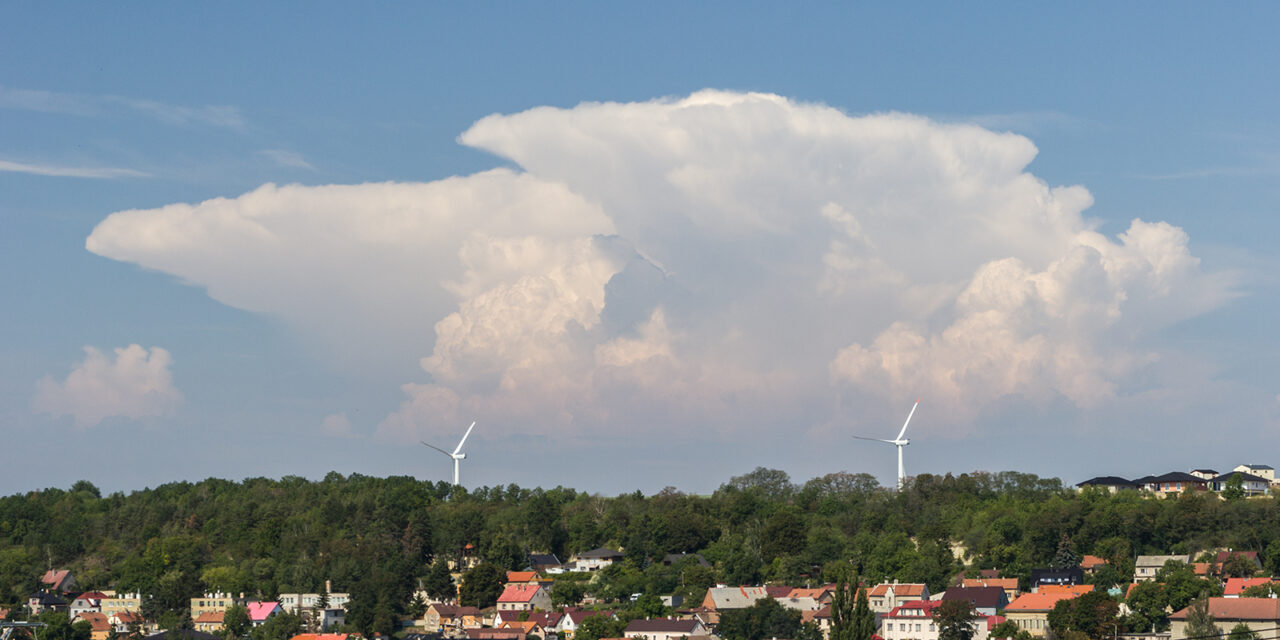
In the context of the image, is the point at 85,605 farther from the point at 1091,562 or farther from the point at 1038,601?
the point at 1091,562

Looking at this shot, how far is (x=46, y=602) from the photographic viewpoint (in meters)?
131

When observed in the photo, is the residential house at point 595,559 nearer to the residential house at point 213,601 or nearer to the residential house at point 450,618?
the residential house at point 450,618

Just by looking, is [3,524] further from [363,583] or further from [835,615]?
[835,615]

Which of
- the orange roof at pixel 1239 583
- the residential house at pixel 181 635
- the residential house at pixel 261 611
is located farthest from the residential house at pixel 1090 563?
the residential house at pixel 181 635

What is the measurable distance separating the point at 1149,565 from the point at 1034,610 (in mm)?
16526

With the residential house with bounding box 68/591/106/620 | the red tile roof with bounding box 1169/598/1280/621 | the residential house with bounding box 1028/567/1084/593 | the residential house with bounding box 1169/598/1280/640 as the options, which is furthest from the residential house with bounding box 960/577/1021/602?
the residential house with bounding box 68/591/106/620

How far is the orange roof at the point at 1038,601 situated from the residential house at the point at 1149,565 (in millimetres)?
11564

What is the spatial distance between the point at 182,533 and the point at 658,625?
66.2 meters

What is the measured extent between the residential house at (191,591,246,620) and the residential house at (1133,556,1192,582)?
71285 mm

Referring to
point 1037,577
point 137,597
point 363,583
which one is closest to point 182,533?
point 137,597

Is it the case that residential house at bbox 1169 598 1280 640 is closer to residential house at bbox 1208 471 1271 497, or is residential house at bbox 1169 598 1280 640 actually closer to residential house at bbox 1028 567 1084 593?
residential house at bbox 1028 567 1084 593

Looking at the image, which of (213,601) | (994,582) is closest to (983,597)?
(994,582)

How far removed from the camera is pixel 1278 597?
303 feet

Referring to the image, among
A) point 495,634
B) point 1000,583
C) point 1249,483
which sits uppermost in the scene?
point 1249,483
